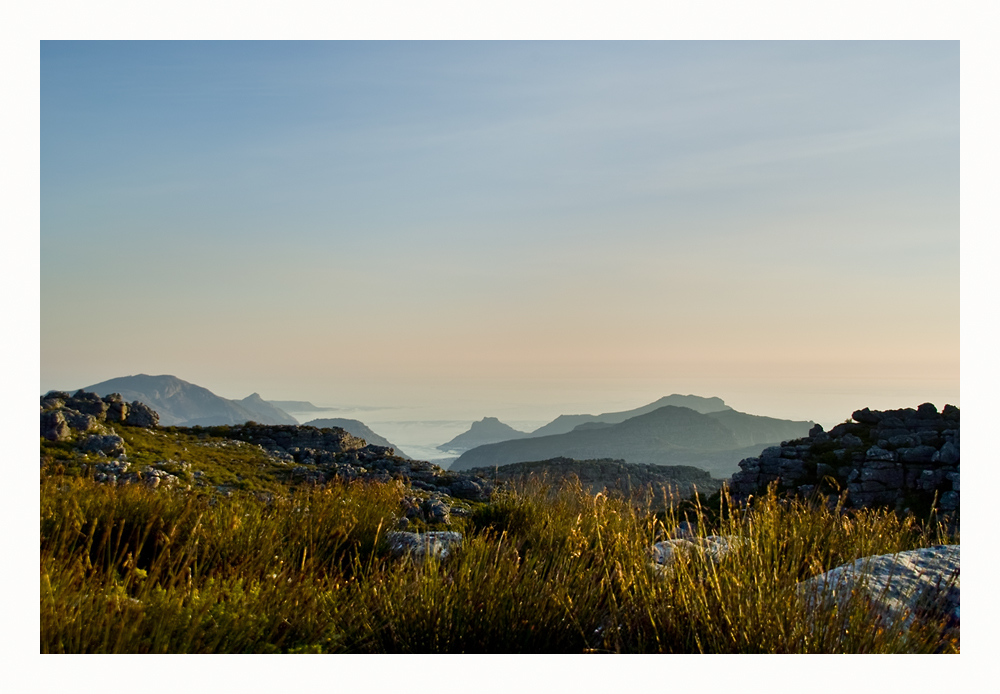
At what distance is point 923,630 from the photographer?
13.7 ft

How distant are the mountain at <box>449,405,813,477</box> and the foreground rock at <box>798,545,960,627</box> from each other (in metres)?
46.5

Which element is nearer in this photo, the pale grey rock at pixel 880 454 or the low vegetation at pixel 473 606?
the low vegetation at pixel 473 606

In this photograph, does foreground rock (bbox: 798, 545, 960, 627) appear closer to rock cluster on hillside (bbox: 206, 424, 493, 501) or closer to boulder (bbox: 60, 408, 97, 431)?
rock cluster on hillside (bbox: 206, 424, 493, 501)

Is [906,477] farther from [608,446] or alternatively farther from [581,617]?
[608,446]

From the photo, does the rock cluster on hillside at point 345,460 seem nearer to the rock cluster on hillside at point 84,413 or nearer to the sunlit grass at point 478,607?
the rock cluster on hillside at point 84,413

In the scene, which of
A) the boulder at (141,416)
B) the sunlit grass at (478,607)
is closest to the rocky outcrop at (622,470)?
the boulder at (141,416)

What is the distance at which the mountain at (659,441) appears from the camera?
193 ft

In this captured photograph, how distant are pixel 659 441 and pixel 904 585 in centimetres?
6594

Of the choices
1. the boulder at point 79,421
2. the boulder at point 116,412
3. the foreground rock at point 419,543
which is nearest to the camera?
the foreground rock at point 419,543

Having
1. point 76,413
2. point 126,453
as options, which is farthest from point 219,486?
point 76,413

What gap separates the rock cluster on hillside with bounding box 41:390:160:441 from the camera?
28047 mm

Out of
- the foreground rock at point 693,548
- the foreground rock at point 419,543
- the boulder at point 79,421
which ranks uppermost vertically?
the foreground rock at point 693,548

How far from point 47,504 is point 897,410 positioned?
34477 millimetres

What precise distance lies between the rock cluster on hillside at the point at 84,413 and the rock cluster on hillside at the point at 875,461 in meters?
26.5
